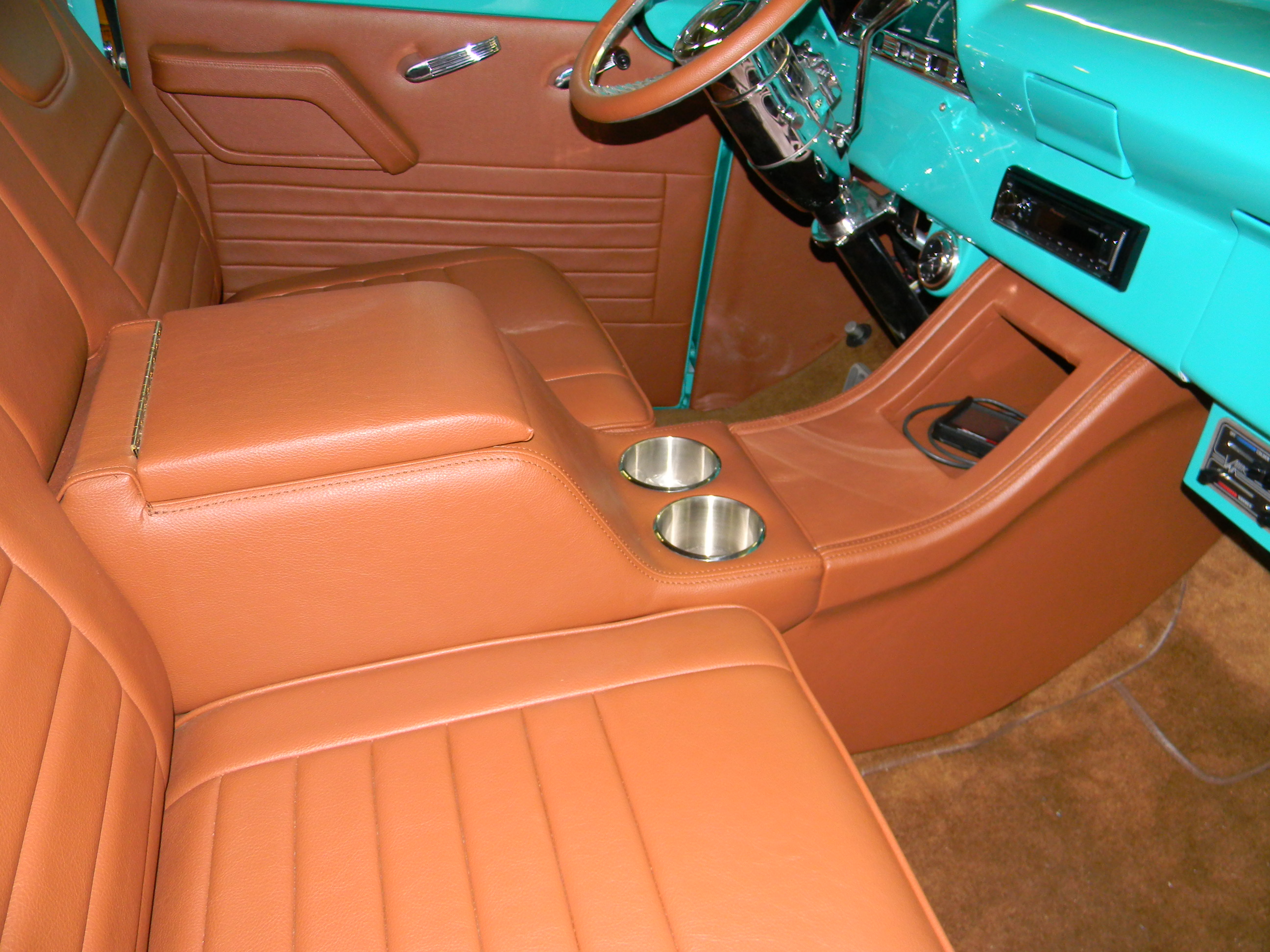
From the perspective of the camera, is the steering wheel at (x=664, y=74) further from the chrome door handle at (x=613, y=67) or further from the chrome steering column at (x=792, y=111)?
the chrome door handle at (x=613, y=67)

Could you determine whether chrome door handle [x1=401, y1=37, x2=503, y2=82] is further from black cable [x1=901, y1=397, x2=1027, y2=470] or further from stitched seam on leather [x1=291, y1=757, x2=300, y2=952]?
stitched seam on leather [x1=291, y1=757, x2=300, y2=952]

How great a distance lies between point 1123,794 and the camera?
1.40 m

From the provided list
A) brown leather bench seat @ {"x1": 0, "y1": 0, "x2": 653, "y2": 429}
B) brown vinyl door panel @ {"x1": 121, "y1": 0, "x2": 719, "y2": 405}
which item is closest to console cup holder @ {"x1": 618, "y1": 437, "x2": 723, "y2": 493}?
brown leather bench seat @ {"x1": 0, "y1": 0, "x2": 653, "y2": 429}

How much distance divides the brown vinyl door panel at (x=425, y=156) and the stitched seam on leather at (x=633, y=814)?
51.4 inches

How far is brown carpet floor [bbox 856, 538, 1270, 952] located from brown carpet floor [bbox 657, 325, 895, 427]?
34.5 inches

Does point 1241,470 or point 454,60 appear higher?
point 454,60

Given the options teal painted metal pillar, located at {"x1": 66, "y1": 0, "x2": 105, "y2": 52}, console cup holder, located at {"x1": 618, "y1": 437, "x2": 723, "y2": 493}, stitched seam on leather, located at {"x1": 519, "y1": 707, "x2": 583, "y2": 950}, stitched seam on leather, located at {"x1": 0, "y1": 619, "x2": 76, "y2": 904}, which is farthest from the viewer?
teal painted metal pillar, located at {"x1": 66, "y1": 0, "x2": 105, "y2": 52}

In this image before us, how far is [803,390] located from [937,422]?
82 cm

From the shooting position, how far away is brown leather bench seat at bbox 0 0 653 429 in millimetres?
1159

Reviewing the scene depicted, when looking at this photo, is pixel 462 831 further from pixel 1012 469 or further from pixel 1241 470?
pixel 1241 470

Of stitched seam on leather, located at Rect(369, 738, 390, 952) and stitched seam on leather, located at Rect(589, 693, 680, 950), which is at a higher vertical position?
stitched seam on leather, located at Rect(589, 693, 680, 950)

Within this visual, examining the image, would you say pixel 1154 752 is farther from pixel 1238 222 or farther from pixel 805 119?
pixel 805 119

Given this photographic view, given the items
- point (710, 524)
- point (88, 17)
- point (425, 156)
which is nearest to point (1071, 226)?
point (710, 524)

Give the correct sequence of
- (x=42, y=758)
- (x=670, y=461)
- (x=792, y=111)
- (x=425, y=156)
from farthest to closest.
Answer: (x=425, y=156) → (x=792, y=111) → (x=670, y=461) → (x=42, y=758)
